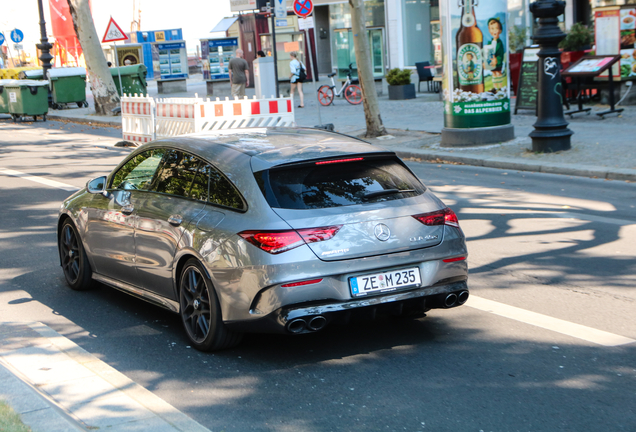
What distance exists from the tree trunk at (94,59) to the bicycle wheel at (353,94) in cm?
841

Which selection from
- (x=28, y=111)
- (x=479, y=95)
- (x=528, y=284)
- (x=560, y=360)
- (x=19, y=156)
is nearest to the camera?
(x=560, y=360)

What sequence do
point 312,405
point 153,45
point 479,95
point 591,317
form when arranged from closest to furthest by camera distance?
point 312,405 → point 591,317 → point 479,95 → point 153,45

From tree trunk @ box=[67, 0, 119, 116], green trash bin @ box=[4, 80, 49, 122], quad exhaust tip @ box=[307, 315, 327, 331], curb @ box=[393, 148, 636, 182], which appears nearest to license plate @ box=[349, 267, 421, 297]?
quad exhaust tip @ box=[307, 315, 327, 331]

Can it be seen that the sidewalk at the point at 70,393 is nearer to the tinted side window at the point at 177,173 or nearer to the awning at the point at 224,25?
the tinted side window at the point at 177,173

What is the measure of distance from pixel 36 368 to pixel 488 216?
5.92 meters

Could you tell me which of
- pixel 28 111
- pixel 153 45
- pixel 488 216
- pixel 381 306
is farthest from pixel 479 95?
pixel 153 45

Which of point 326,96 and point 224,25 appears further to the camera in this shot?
point 224,25

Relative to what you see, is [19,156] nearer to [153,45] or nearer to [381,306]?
[381,306]

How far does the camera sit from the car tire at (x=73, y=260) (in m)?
6.79

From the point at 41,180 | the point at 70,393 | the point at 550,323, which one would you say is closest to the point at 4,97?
the point at 41,180

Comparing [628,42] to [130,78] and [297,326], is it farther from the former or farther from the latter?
[130,78]

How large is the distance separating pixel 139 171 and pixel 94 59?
919 inches

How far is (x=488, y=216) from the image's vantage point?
933cm

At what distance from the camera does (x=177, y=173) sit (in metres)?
5.72
